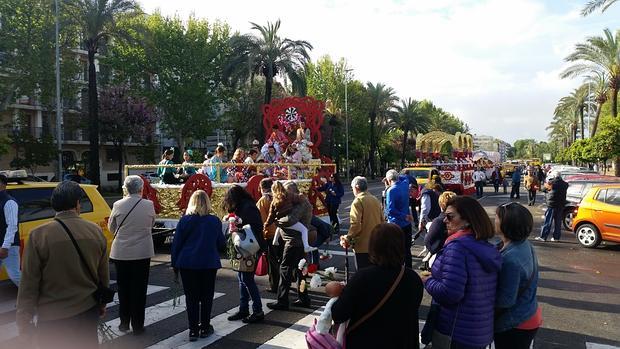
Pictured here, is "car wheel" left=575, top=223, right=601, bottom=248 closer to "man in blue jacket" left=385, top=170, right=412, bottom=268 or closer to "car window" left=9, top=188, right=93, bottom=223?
"man in blue jacket" left=385, top=170, right=412, bottom=268

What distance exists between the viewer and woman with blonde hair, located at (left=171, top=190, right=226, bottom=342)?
5.12 m

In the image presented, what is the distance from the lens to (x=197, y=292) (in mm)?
5246

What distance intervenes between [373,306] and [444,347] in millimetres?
709

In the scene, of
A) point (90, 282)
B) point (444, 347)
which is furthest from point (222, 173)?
point (444, 347)

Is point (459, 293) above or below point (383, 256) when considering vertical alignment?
below

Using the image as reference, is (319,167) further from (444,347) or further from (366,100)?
(366,100)

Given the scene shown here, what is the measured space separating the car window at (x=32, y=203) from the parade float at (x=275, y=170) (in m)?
3.07

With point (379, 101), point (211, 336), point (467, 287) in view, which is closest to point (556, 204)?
point (211, 336)

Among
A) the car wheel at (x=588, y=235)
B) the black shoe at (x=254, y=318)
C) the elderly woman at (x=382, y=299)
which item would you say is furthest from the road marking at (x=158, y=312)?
the car wheel at (x=588, y=235)

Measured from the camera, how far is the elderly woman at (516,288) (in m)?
3.17

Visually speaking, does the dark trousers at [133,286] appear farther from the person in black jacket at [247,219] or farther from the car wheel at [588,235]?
the car wheel at [588,235]

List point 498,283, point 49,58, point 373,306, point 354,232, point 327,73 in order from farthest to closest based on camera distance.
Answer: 1. point 327,73
2. point 49,58
3. point 354,232
4. point 498,283
5. point 373,306

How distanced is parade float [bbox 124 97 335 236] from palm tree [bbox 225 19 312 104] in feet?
51.4

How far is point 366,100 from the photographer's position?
5016 centimetres
